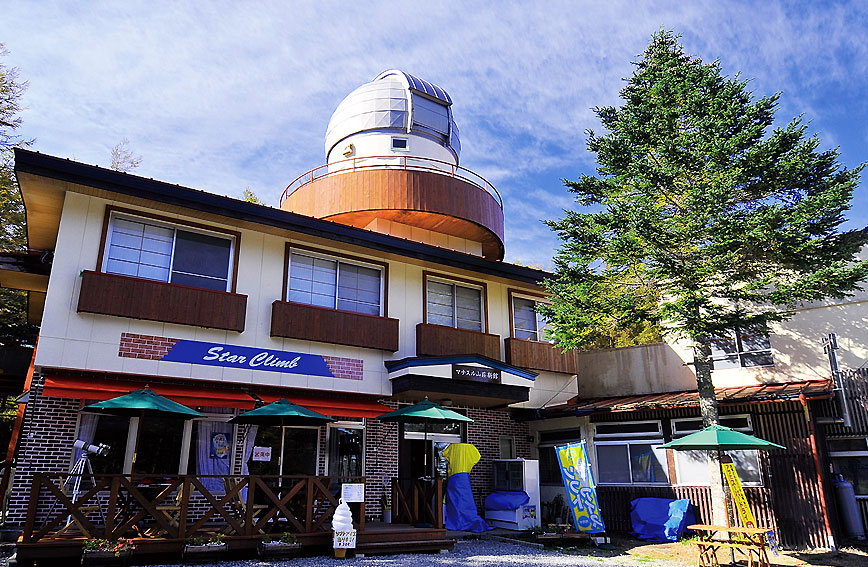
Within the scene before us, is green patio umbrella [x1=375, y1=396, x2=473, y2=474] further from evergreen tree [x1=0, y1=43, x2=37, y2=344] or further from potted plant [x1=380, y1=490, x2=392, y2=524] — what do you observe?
evergreen tree [x1=0, y1=43, x2=37, y2=344]

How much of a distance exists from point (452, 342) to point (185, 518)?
768cm

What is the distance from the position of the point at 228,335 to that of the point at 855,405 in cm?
1339

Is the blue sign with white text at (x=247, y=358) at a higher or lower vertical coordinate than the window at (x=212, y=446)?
higher

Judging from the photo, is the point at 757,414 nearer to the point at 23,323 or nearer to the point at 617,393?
the point at 617,393

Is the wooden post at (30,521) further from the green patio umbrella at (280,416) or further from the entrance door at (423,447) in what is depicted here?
the entrance door at (423,447)

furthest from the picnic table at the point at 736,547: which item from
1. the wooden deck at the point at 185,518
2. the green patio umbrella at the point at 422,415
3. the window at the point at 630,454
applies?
the green patio umbrella at the point at 422,415

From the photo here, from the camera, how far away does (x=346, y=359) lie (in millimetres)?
13734

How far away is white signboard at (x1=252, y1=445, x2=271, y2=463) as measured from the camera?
41.2ft

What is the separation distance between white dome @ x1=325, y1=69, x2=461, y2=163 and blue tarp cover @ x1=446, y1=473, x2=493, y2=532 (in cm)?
1130

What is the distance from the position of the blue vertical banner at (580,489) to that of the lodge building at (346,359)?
186 centimetres

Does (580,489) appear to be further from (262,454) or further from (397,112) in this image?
(397,112)

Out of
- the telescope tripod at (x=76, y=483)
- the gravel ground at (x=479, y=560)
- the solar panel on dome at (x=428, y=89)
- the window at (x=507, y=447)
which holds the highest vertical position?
the solar panel on dome at (x=428, y=89)

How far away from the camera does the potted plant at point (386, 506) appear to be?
13428mm

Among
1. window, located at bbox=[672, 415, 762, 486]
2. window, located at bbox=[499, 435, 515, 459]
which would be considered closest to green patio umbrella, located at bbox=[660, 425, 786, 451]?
window, located at bbox=[672, 415, 762, 486]
